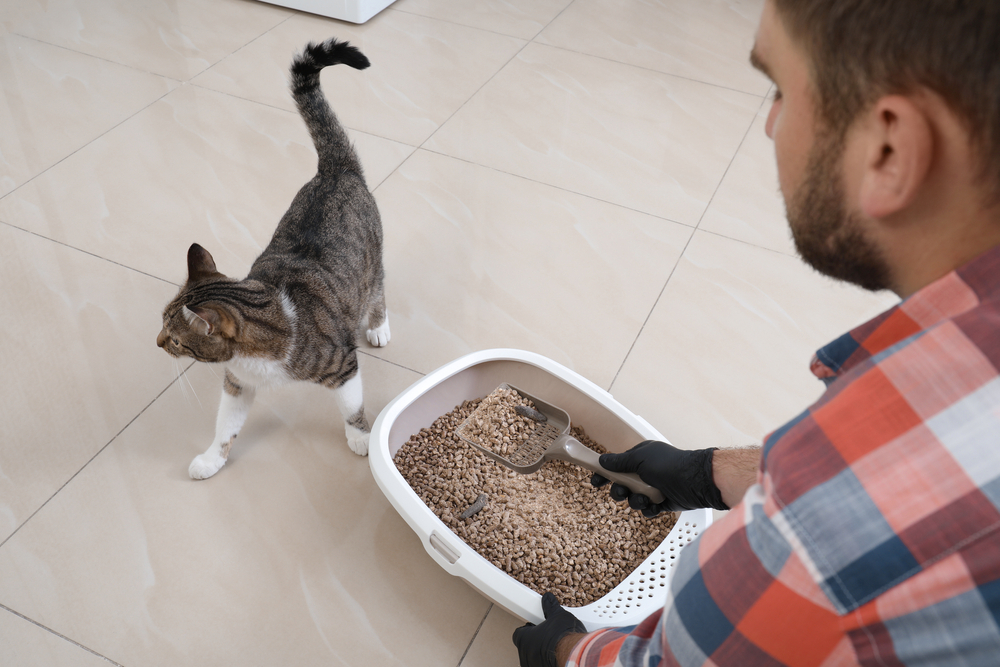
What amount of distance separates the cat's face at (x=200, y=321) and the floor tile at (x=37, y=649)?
544 mm

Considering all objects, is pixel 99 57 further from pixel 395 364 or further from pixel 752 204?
pixel 752 204

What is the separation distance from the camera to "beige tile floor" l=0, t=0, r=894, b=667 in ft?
4.42

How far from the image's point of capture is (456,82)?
8.89ft

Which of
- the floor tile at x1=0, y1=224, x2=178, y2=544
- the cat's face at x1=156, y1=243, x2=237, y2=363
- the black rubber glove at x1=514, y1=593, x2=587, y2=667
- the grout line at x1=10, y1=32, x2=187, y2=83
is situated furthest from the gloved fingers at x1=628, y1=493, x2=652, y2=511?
the grout line at x1=10, y1=32, x2=187, y2=83

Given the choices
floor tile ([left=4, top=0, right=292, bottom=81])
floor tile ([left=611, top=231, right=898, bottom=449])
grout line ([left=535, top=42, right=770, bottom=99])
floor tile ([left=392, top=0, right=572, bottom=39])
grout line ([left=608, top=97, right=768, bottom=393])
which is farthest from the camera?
floor tile ([left=392, top=0, right=572, bottom=39])

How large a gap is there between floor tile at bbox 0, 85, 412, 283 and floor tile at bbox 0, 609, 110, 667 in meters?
0.94

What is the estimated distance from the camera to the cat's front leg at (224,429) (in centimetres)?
148

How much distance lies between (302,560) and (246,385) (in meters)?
0.37

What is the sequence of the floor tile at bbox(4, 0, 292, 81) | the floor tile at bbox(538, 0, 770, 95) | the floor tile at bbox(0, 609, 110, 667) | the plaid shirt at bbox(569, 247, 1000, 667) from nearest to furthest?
the plaid shirt at bbox(569, 247, 1000, 667) → the floor tile at bbox(0, 609, 110, 667) → the floor tile at bbox(4, 0, 292, 81) → the floor tile at bbox(538, 0, 770, 95)

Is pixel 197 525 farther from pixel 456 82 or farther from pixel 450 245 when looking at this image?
pixel 456 82

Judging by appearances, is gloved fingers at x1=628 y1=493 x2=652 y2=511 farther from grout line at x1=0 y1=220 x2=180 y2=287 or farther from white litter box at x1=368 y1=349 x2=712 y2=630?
grout line at x1=0 y1=220 x2=180 y2=287

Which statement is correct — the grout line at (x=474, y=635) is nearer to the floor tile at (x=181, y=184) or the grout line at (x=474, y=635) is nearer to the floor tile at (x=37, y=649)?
the floor tile at (x=37, y=649)

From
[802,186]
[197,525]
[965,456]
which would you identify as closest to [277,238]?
[197,525]

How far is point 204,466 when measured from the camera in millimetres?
1495
